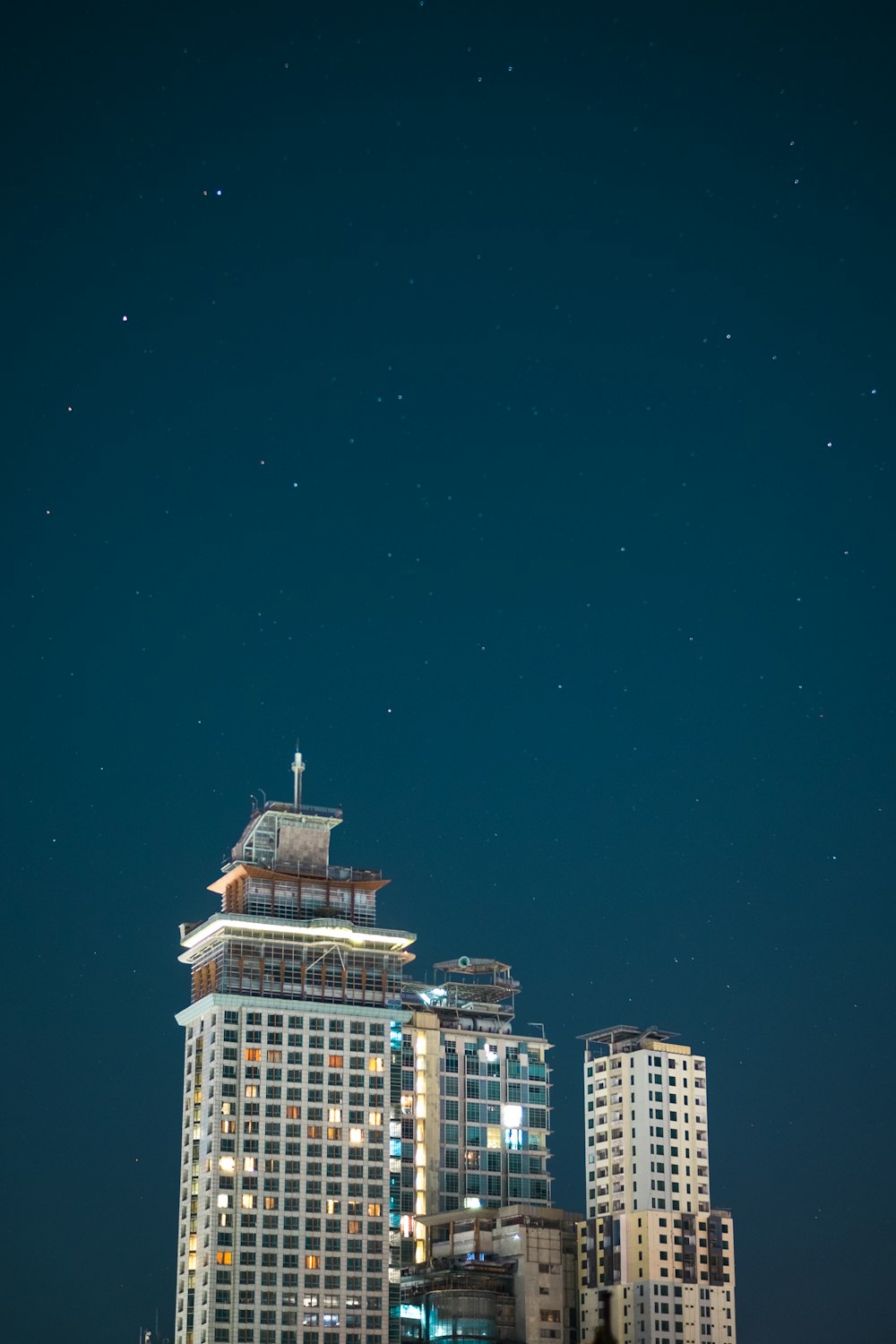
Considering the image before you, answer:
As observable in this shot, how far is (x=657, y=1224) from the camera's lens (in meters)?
186

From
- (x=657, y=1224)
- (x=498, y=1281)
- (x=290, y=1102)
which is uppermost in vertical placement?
(x=290, y=1102)

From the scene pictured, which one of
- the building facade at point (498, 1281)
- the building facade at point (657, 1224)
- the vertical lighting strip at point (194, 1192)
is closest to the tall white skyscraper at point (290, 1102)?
the vertical lighting strip at point (194, 1192)

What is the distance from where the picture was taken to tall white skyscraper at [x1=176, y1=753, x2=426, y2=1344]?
17062 centimetres

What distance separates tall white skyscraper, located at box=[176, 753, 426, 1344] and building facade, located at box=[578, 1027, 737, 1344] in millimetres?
22565

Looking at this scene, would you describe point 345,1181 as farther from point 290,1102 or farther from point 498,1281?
point 498,1281

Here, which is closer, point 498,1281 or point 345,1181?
point 345,1181

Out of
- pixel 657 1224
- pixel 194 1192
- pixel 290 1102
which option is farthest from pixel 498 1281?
pixel 194 1192

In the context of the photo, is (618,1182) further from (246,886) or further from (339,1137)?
(246,886)

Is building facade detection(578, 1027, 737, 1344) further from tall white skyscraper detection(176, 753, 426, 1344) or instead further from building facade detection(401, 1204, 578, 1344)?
tall white skyscraper detection(176, 753, 426, 1344)

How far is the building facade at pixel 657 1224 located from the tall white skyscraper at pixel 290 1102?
22565 mm

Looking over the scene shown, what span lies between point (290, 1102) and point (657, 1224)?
40619 millimetres

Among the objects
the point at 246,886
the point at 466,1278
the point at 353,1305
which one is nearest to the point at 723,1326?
the point at 466,1278

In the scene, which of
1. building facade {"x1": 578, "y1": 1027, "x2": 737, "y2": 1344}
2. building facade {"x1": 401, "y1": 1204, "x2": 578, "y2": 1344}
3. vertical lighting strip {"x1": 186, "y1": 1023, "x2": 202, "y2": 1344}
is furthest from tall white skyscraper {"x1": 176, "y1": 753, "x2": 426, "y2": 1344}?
building facade {"x1": 578, "y1": 1027, "x2": 737, "y2": 1344}

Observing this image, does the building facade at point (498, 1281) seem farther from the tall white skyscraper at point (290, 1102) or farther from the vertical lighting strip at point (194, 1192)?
the vertical lighting strip at point (194, 1192)
